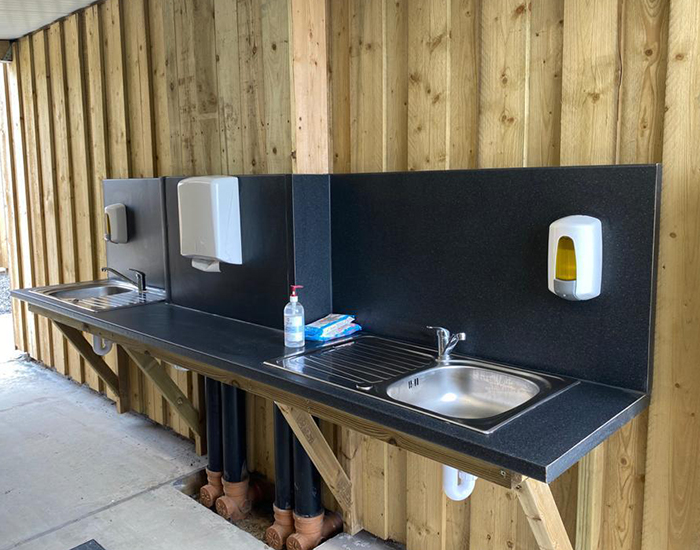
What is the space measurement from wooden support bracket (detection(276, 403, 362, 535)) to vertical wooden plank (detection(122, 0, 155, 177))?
1915mm

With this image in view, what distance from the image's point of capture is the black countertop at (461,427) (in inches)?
58.5

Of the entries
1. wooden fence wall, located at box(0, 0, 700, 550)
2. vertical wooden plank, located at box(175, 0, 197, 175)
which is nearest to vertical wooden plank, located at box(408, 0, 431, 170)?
wooden fence wall, located at box(0, 0, 700, 550)

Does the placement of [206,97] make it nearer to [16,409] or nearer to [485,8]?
[485,8]

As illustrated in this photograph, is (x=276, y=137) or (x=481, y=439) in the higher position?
(x=276, y=137)

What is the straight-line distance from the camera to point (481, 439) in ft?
5.06

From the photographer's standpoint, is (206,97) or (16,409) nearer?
(206,97)

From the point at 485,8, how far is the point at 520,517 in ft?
5.53

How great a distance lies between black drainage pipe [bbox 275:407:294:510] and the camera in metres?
2.80

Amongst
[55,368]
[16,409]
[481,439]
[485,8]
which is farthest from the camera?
[55,368]

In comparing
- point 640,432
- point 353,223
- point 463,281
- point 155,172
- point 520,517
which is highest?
point 155,172

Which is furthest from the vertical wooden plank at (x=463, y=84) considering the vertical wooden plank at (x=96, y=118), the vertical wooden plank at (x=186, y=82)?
the vertical wooden plank at (x=96, y=118)

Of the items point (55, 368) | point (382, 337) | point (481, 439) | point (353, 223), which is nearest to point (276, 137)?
point (353, 223)

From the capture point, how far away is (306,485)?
2746 mm

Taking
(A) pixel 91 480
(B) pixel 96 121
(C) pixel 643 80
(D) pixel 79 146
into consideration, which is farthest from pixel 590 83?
(D) pixel 79 146
